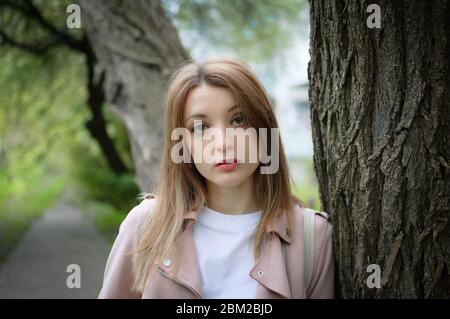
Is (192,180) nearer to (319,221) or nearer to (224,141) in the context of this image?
(224,141)

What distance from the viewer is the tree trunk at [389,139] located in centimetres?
176

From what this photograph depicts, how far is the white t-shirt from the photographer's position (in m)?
1.96

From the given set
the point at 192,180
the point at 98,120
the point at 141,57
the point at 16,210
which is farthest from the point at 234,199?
the point at 16,210

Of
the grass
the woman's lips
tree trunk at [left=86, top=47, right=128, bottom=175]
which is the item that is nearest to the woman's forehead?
the woman's lips

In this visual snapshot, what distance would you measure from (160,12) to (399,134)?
2.63 m

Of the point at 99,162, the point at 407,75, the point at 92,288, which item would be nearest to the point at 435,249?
the point at 407,75

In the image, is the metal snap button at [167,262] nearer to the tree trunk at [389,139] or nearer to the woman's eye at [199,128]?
the woman's eye at [199,128]

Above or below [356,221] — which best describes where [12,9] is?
above

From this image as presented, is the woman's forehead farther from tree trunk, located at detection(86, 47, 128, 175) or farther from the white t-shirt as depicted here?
tree trunk, located at detection(86, 47, 128, 175)

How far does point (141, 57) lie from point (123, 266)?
2140 millimetres

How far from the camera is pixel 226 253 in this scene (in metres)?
1.99

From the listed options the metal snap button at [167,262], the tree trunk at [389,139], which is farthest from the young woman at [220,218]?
the tree trunk at [389,139]
